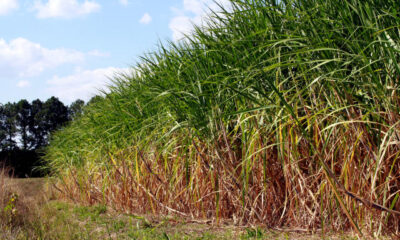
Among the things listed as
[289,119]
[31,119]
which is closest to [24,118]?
[31,119]

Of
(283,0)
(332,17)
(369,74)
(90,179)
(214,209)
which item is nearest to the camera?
(369,74)

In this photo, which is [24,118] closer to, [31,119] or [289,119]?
[31,119]

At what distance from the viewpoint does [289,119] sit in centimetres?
257

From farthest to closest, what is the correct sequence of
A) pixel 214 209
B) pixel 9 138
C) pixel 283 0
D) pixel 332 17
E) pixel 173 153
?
pixel 9 138
pixel 173 153
pixel 214 209
pixel 283 0
pixel 332 17

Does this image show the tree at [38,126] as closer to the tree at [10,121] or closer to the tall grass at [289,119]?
the tree at [10,121]

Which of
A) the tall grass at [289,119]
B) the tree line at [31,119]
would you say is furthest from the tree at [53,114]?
the tall grass at [289,119]

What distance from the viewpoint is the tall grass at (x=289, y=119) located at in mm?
2238

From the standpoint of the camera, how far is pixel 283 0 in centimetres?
288

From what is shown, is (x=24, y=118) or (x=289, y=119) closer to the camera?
(x=289, y=119)

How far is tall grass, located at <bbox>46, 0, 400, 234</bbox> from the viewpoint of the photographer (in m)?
2.24

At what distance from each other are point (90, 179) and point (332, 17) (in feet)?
14.4

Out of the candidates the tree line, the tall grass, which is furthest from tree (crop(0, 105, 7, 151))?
the tall grass

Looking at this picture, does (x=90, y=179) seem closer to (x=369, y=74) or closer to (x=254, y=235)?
(x=254, y=235)

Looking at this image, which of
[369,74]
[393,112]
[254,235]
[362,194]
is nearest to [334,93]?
[369,74]
